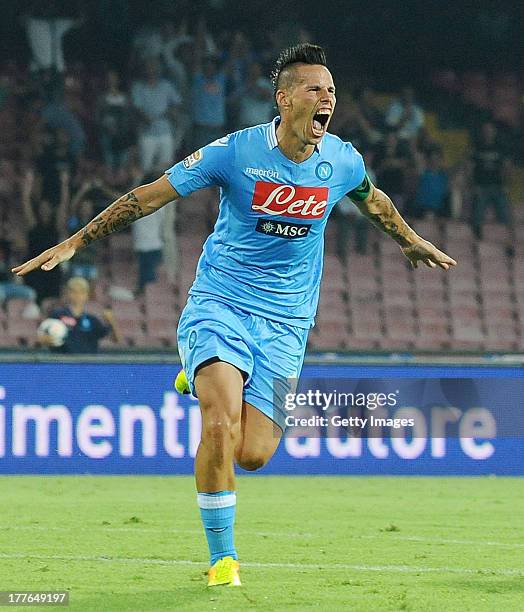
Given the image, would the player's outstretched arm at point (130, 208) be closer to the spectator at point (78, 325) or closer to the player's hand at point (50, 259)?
the player's hand at point (50, 259)

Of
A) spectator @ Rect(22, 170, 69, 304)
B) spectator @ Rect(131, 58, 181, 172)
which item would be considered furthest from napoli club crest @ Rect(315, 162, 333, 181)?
spectator @ Rect(131, 58, 181, 172)

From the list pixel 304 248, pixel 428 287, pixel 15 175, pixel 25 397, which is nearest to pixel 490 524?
pixel 304 248

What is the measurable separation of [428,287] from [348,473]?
6.09 m

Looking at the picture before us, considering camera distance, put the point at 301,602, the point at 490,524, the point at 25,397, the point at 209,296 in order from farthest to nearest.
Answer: the point at 25,397, the point at 490,524, the point at 209,296, the point at 301,602

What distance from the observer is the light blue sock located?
6125mm

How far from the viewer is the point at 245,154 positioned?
650 cm

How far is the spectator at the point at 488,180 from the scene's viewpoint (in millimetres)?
19156

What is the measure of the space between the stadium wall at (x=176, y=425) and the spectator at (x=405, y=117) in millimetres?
6729

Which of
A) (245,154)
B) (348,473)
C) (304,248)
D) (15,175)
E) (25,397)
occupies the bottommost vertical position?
(348,473)

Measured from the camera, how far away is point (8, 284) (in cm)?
1706

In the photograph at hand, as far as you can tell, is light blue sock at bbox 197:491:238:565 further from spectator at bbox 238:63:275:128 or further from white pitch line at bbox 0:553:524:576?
spectator at bbox 238:63:275:128

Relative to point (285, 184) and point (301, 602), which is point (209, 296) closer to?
point (285, 184)

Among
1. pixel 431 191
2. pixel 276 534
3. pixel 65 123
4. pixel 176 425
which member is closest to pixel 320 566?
pixel 276 534

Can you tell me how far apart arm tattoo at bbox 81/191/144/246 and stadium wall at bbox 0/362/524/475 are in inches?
253
